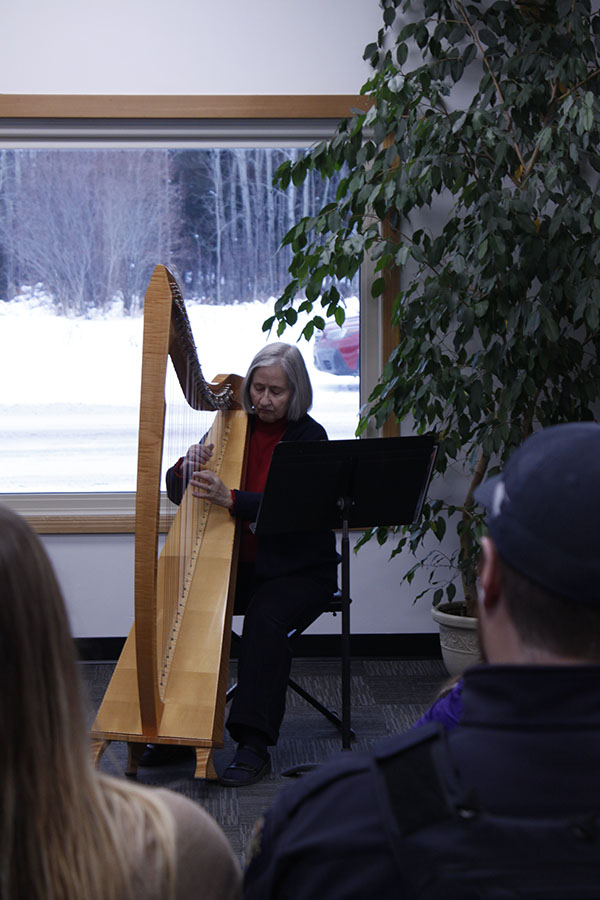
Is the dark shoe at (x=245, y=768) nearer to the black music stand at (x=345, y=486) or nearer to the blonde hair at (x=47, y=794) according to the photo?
the black music stand at (x=345, y=486)

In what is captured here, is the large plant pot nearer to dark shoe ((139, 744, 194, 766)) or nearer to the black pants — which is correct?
the black pants

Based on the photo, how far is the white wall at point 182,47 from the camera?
371 centimetres

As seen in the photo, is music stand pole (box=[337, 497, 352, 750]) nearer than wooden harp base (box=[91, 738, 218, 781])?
No

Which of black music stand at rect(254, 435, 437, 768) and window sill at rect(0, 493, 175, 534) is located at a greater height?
black music stand at rect(254, 435, 437, 768)

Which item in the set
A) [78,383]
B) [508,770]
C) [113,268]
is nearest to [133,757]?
[78,383]

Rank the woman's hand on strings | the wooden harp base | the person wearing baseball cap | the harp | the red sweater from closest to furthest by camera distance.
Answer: the person wearing baseball cap, the harp, the wooden harp base, the woman's hand on strings, the red sweater

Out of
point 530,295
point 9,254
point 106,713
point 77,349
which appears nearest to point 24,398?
point 77,349

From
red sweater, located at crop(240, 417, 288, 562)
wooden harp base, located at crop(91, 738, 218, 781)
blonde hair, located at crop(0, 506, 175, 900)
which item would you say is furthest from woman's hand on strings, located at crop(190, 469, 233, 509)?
blonde hair, located at crop(0, 506, 175, 900)

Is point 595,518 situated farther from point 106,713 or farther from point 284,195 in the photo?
point 284,195

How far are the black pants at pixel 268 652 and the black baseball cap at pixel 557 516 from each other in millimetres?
2117

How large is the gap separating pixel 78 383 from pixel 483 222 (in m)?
1.80

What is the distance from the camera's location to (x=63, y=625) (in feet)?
2.37

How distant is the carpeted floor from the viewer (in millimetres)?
2516

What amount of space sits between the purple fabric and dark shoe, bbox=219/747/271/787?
1.28 metres
